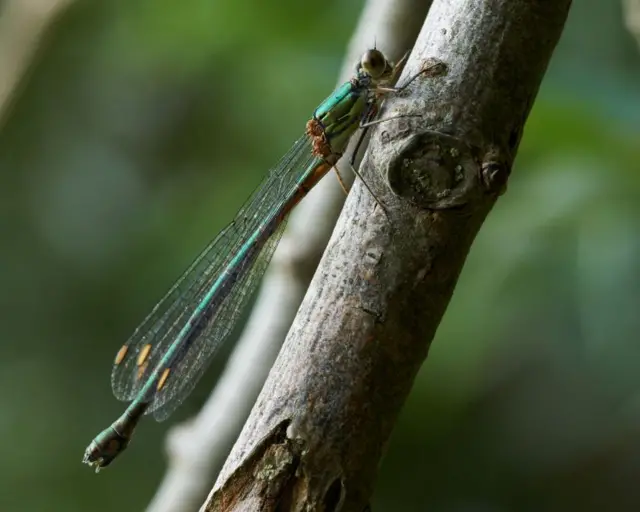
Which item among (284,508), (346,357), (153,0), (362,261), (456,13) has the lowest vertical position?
(284,508)

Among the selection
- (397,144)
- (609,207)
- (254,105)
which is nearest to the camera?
(397,144)

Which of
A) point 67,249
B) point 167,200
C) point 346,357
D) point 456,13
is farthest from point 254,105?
point 346,357

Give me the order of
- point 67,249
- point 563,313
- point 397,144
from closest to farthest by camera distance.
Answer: point 397,144
point 563,313
point 67,249

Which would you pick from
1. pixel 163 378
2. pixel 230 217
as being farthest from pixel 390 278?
pixel 230 217

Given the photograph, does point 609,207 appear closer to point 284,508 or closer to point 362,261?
point 362,261

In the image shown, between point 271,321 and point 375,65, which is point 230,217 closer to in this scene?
point 271,321

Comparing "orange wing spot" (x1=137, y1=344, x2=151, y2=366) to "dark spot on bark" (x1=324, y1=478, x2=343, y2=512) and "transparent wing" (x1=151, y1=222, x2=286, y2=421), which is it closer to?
"transparent wing" (x1=151, y1=222, x2=286, y2=421)
